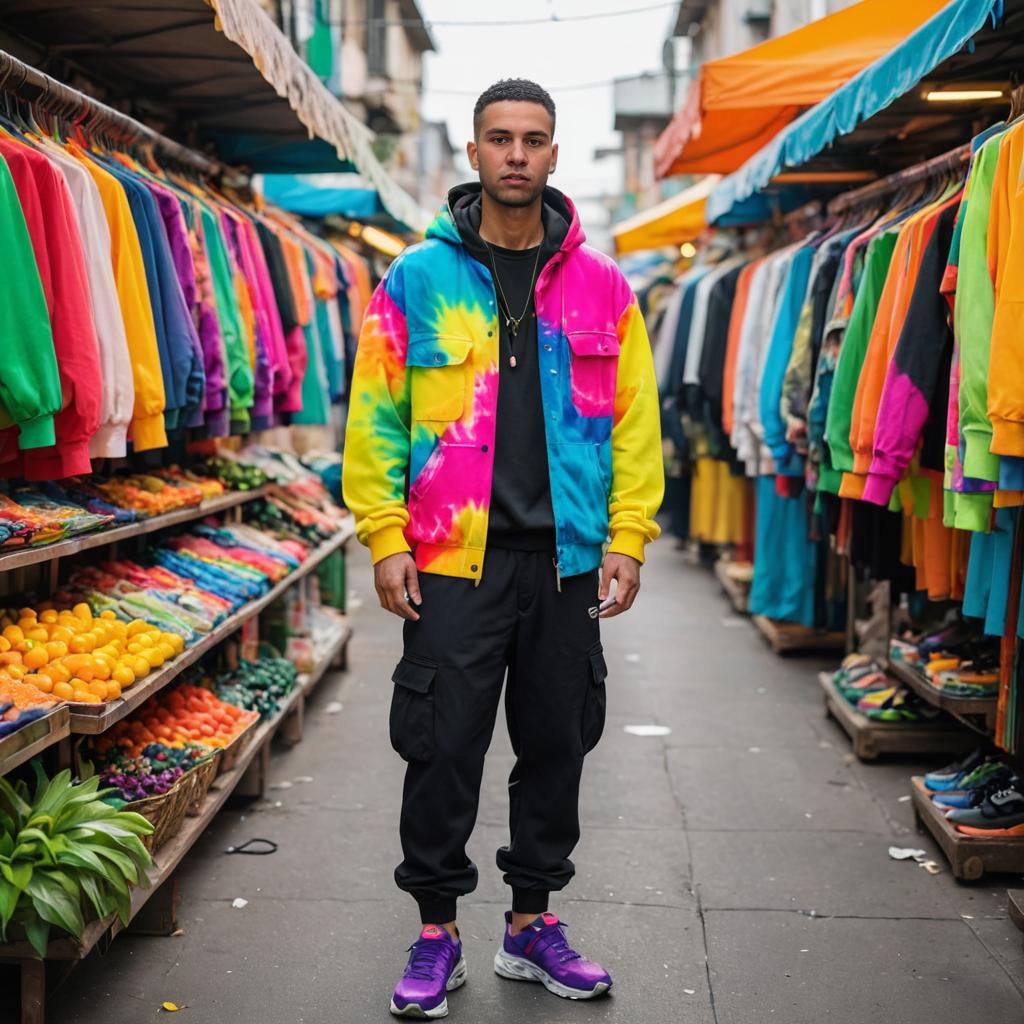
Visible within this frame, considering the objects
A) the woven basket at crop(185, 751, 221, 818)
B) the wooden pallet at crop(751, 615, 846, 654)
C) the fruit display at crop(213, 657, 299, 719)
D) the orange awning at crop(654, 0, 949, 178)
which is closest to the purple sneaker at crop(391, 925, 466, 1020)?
the woven basket at crop(185, 751, 221, 818)

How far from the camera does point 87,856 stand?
2.91m

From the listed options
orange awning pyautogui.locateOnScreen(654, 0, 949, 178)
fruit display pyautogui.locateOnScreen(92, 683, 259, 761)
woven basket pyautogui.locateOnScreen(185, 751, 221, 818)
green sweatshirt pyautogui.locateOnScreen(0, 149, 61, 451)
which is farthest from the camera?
orange awning pyautogui.locateOnScreen(654, 0, 949, 178)

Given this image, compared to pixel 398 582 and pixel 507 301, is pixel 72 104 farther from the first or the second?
pixel 398 582

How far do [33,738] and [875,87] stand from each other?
3361 mm

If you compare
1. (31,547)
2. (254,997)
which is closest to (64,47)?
(31,547)

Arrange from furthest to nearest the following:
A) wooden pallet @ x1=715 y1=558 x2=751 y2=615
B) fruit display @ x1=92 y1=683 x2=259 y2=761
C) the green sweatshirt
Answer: wooden pallet @ x1=715 y1=558 x2=751 y2=615 → fruit display @ x1=92 y1=683 x2=259 y2=761 → the green sweatshirt

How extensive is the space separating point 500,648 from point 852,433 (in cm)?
190

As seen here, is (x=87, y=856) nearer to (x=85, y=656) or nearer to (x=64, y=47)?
(x=85, y=656)

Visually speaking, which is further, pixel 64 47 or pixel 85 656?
pixel 64 47

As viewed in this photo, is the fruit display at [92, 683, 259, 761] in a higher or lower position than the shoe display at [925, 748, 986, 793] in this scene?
higher

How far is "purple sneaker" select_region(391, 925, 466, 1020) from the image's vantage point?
311 centimetres

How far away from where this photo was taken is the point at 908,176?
191 inches

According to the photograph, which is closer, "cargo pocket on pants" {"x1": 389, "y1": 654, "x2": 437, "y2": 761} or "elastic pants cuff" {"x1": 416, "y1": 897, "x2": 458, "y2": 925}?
"cargo pocket on pants" {"x1": 389, "y1": 654, "x2": 437, "y2": 761}

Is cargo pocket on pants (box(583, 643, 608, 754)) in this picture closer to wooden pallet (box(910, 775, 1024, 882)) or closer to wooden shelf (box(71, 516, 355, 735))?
wooden shelf (box(71, 516, 355, 735))
